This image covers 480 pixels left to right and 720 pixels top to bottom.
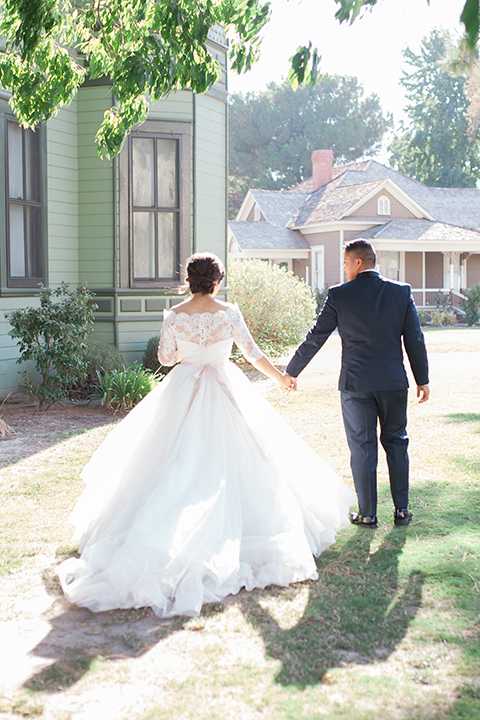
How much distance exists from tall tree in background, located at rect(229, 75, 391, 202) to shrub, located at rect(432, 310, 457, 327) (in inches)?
1192

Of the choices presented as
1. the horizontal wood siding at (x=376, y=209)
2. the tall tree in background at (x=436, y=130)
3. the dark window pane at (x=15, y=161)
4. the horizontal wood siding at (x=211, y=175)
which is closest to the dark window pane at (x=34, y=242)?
the dark window pane at (x=15, y=161)

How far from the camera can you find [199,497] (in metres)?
3.84

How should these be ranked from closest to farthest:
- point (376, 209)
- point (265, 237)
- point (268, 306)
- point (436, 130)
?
point (268, 306) → point (376, 209) → point (265, 237) → point (436, 130)

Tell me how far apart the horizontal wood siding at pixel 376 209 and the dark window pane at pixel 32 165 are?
76.7 feet

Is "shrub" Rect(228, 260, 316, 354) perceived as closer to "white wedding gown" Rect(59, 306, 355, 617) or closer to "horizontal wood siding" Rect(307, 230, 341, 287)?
"white wedding gown" Rect(59, 306, 355, 617)

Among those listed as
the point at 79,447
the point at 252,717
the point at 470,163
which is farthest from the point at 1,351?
the point at 470,163

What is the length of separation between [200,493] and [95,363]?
20.6ft

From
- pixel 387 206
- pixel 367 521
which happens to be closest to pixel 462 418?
pixel 367 521

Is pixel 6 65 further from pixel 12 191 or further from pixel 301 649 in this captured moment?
pixel 301 649

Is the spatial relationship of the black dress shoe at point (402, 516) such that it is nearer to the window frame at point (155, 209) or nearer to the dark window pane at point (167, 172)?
the window frame at point (155, 209)

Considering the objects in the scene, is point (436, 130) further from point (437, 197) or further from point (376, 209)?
point (376, 209)

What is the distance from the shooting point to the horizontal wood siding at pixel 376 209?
32188mm

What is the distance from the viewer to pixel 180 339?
4.46m

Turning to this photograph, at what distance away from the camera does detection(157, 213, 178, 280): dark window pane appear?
1130cm
